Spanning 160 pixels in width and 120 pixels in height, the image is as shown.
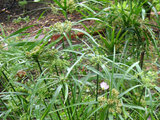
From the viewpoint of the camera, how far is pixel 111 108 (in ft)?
2.18

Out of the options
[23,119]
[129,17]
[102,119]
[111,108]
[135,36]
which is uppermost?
[129,17]

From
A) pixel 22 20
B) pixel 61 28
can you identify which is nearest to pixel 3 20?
pixel 22 20

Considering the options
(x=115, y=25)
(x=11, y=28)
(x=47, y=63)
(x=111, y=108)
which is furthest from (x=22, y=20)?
(x=111, y=108)

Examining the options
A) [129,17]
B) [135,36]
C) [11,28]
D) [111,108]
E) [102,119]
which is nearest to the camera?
[111,108]

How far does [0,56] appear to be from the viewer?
2.85 ft

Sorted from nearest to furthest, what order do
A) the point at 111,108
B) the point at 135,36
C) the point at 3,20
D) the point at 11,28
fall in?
1. the point at 111,108
2. the point at 135,36
3. the point at 11,28
4. the point at 3,20

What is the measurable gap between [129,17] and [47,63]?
0.54 metres

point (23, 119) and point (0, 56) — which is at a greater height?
point (0, 56)

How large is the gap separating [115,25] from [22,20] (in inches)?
97.0

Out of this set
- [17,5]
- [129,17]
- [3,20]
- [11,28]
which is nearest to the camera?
[129,17]

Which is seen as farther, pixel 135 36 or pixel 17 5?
pixel 17 5

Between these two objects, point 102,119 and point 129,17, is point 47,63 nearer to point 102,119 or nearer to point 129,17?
point 102,119

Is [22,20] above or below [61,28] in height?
below

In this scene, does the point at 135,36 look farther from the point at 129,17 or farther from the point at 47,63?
the point at 47,63
